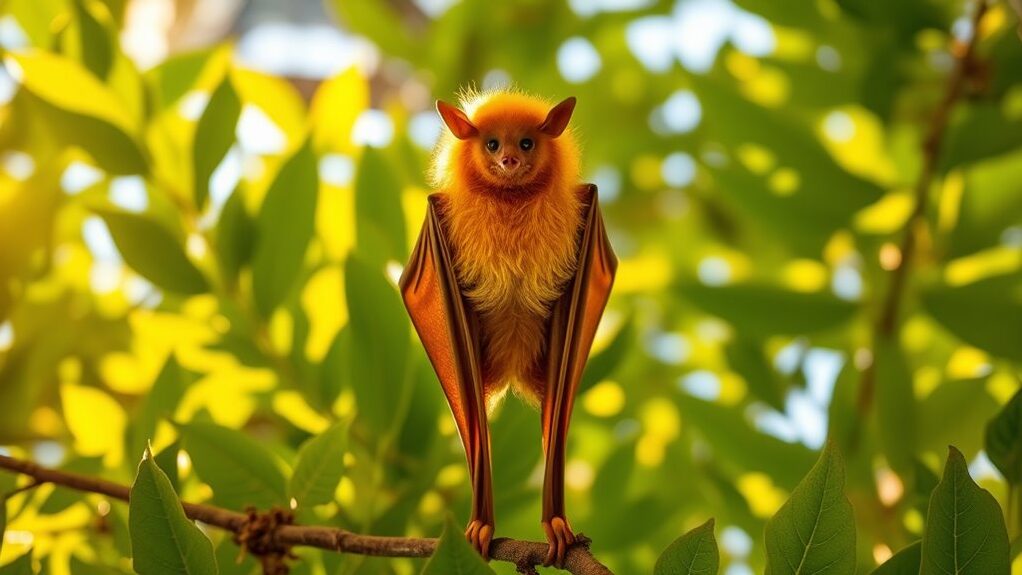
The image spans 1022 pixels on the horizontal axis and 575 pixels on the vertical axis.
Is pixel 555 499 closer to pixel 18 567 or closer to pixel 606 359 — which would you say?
pixel 606 359

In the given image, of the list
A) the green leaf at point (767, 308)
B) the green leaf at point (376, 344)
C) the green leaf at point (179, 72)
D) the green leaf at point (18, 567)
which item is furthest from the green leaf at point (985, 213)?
the green leaf at point (18, 567)

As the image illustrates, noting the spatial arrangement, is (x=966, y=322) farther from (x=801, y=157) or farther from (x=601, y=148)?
(x=601, y=148)

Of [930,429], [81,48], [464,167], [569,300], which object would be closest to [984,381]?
[930,429]

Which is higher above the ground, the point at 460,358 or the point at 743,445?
the point at 460,358

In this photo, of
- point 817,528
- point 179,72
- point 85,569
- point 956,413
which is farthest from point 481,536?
point 179,72

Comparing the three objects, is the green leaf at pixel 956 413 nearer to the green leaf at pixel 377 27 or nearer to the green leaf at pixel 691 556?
the green leaf at pixel 691 556
